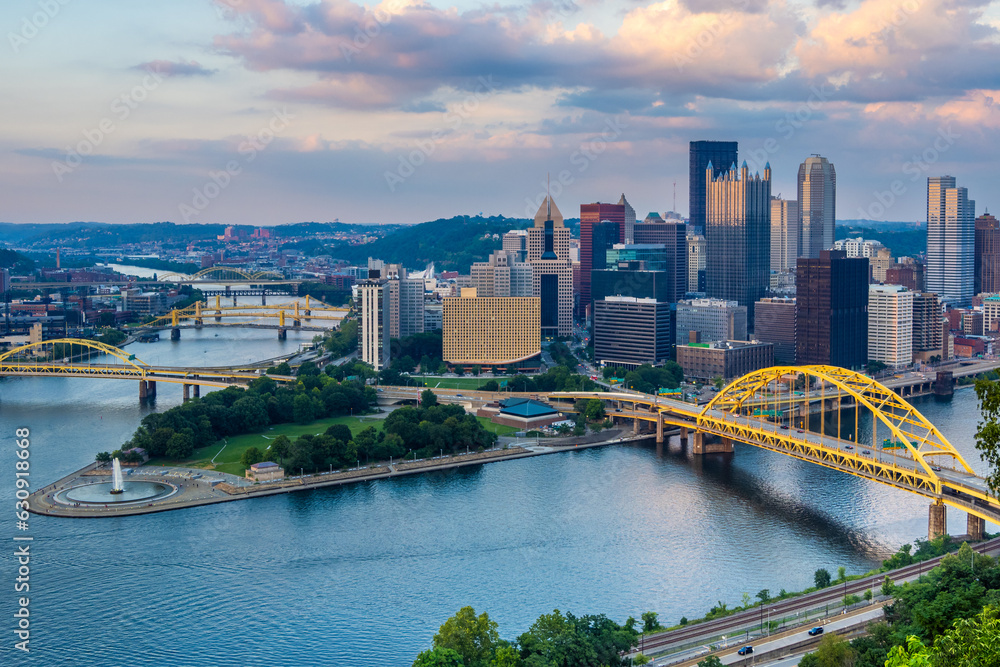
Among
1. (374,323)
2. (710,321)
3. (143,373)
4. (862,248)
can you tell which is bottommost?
(143,373)

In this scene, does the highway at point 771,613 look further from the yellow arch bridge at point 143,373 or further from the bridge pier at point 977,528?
the yellow arch bridge at point 143,373

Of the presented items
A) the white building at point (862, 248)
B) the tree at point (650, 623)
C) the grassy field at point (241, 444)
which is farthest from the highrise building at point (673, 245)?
the tree at point (650, 623)

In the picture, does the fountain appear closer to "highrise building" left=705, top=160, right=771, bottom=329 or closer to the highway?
the highway

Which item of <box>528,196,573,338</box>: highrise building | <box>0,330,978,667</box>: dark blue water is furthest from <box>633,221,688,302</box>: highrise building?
<box>0,330,978,667</box>: dark blue water

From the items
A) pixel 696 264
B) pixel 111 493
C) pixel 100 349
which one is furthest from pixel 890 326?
pixel 111 493

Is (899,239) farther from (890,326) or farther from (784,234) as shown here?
(890,326)

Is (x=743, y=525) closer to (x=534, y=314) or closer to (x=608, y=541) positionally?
(x=608, y=541)
